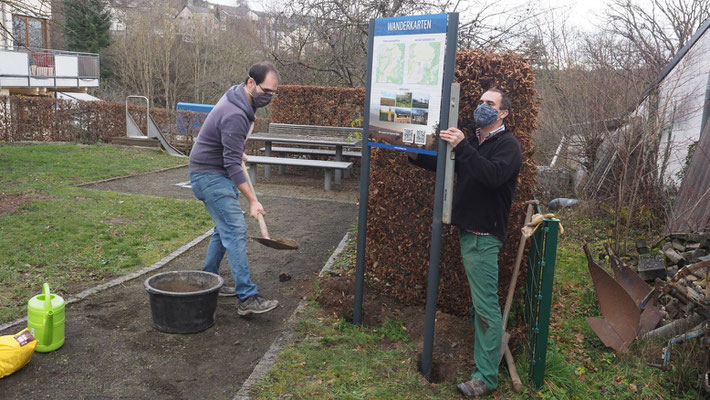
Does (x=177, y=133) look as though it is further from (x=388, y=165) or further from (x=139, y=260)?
(x=388, y=165)

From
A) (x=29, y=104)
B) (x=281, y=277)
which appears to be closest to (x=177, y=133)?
(x=29, y=104)

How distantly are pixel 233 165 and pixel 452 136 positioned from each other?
178 centimetres

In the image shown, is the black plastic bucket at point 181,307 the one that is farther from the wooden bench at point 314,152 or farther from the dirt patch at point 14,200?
the wooden bench at point 314,152

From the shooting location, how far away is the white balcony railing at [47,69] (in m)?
23.8

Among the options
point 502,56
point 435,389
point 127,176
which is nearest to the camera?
point 435,389

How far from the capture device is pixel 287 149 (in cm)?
1291

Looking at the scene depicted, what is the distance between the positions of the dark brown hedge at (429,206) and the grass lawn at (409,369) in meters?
0.55

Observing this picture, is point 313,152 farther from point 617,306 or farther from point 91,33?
point 91,33

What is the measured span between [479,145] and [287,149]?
9744mm

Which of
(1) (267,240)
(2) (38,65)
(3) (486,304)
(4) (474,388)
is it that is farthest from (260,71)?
(2) (38,65)

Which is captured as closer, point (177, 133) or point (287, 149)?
point (287, 149)

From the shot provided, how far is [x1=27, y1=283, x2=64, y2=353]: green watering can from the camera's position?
12.2ft

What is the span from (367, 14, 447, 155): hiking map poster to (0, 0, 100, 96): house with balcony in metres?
23.0

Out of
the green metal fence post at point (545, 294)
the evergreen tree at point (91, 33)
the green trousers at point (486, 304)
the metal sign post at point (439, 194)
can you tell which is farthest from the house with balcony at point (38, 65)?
the green metal fence post at point (545, 294)
